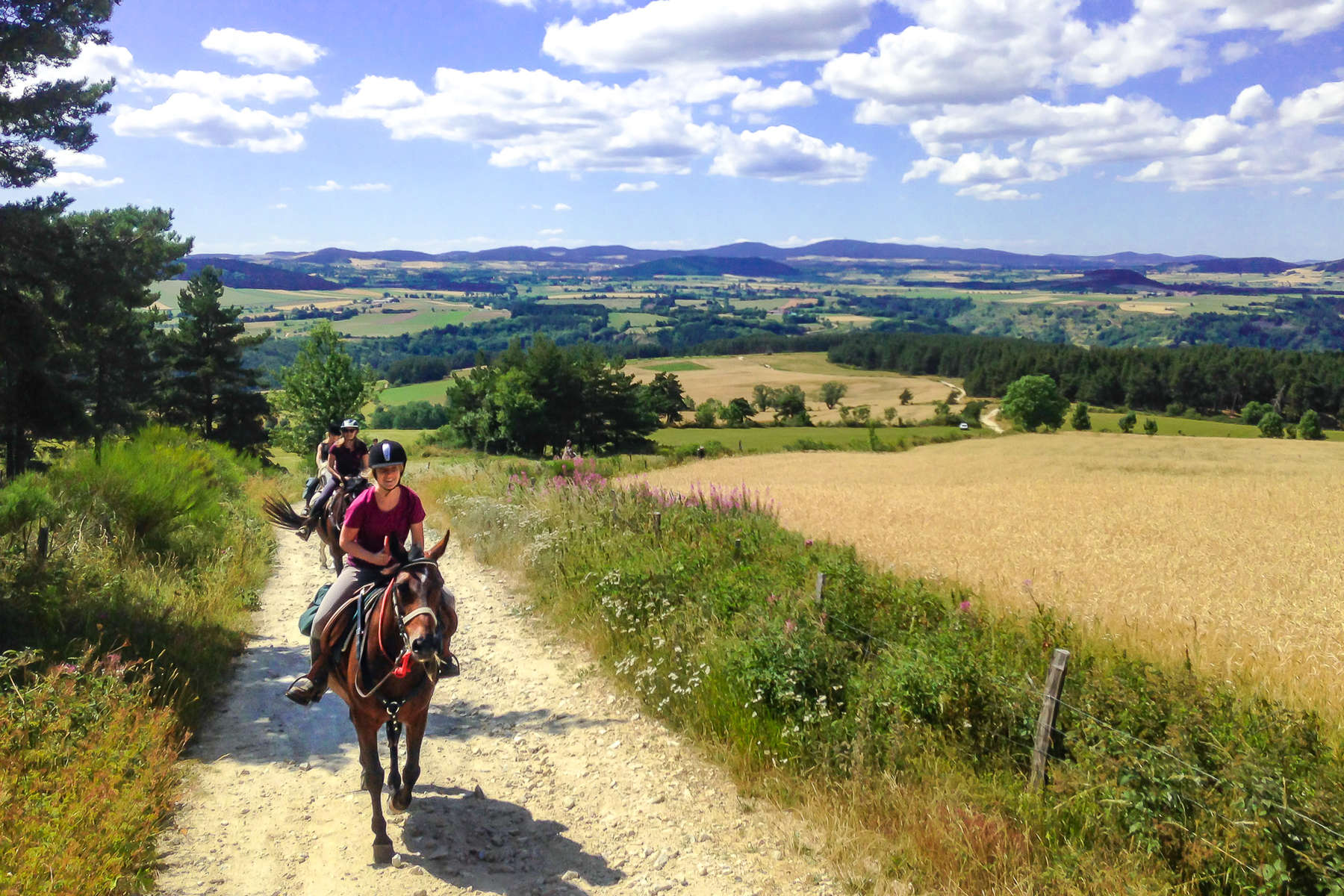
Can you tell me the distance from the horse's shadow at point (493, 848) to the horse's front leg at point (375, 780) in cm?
19

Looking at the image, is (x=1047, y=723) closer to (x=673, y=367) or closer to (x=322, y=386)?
(x=322, y=386)

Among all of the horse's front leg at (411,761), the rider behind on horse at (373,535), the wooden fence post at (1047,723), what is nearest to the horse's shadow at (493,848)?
the horse's front leg at (411,761)

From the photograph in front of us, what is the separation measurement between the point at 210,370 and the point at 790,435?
42561 millimetres

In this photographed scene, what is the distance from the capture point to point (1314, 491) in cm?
1942

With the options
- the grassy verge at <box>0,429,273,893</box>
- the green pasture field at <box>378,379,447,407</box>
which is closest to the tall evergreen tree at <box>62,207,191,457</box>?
the grassy verge at <box>0,429,273,893</box>

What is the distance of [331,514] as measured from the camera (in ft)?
35.2

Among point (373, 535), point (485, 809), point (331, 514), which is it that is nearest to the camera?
point (373, 535)

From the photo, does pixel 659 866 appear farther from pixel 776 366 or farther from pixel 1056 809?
pixel 776 366

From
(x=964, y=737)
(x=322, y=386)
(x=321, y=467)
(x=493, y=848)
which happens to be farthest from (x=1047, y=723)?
(x=322, y=386)

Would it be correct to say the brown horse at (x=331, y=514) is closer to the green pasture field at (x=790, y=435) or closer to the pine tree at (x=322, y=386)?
the pine tree at (x=322, y=386)

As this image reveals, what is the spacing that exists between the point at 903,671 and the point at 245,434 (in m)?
40.8

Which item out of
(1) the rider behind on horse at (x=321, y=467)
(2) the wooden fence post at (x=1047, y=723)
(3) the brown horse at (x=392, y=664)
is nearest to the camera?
(3) the brown horse at (x=392, y=664)

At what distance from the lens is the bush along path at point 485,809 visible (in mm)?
5332

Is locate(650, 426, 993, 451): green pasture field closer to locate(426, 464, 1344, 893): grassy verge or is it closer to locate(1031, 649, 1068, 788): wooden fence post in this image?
locate(426, 464, 1344, 893): grassy verge
